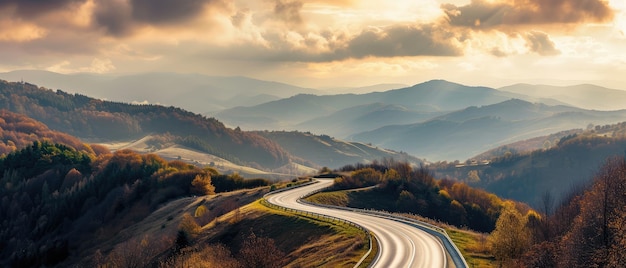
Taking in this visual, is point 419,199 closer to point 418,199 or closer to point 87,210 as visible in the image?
point 418,199

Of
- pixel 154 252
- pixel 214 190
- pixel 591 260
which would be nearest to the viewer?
pixel 591 260

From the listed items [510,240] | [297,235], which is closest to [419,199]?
[297,235]

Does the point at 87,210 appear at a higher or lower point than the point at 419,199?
lower

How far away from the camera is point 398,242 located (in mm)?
70938

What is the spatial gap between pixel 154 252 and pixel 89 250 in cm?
4395

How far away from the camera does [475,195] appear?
17025 cm

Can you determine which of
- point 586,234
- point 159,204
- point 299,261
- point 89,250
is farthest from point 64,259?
point 586,234

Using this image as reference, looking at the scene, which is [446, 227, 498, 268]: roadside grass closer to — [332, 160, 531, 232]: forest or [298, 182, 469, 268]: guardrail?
[298, 182, 469, 268]: guardrail

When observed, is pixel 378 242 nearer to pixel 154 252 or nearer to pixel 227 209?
pixel 154 252

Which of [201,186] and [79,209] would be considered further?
[79,209]

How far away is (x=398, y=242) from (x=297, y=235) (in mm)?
17961

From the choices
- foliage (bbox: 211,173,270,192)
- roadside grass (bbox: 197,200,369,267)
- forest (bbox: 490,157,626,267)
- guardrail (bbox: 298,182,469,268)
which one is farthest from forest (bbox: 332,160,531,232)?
forest (bbox: 490,157,626,267)

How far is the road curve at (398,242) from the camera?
6018 cm

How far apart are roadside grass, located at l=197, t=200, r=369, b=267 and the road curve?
3.20 meters
